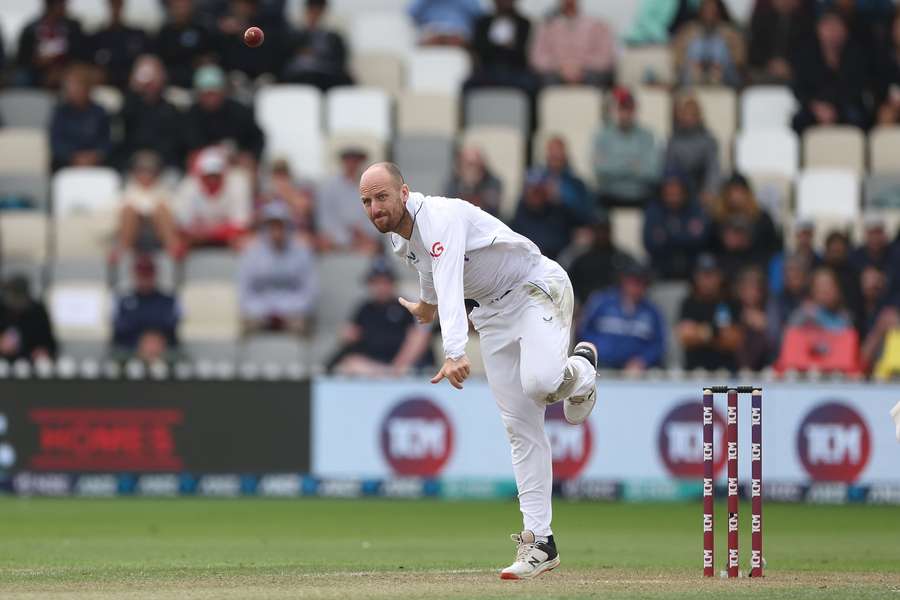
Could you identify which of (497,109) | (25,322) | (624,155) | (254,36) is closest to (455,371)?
(254,36)

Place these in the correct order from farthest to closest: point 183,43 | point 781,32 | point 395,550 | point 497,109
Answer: point 183,43
point 781,32
point 497,109
point 395,550

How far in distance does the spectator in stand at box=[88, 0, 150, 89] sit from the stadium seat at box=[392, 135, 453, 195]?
3643mm

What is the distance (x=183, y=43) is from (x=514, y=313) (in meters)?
13.2

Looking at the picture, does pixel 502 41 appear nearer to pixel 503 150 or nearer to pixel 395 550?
pixel 503 150

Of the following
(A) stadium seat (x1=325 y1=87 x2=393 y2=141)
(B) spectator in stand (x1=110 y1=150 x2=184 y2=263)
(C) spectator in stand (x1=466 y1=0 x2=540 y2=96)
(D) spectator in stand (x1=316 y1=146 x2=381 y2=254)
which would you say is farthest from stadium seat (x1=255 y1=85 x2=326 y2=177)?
(C) spectator in stand (x1=466 y1=0 x2=540 y2=96)

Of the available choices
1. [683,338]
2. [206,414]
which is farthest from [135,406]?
[683,338]

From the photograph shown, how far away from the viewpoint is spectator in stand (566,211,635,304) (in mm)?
18203

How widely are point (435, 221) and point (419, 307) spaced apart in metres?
0.70

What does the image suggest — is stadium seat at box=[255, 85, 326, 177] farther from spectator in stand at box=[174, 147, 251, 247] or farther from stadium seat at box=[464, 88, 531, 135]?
stadium seat at box=[464, 88, 531, 135]

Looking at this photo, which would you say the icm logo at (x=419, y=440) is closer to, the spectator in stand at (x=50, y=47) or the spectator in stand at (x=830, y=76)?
the spectator in stand at (x=830, y=76)

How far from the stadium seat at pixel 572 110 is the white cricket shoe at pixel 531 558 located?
1176cm

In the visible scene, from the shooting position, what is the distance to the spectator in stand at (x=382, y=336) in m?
17.3

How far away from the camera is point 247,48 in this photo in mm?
21672

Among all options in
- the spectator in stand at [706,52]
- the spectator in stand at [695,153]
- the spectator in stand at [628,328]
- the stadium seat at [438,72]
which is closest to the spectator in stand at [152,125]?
the stadium seat at [438,72]
